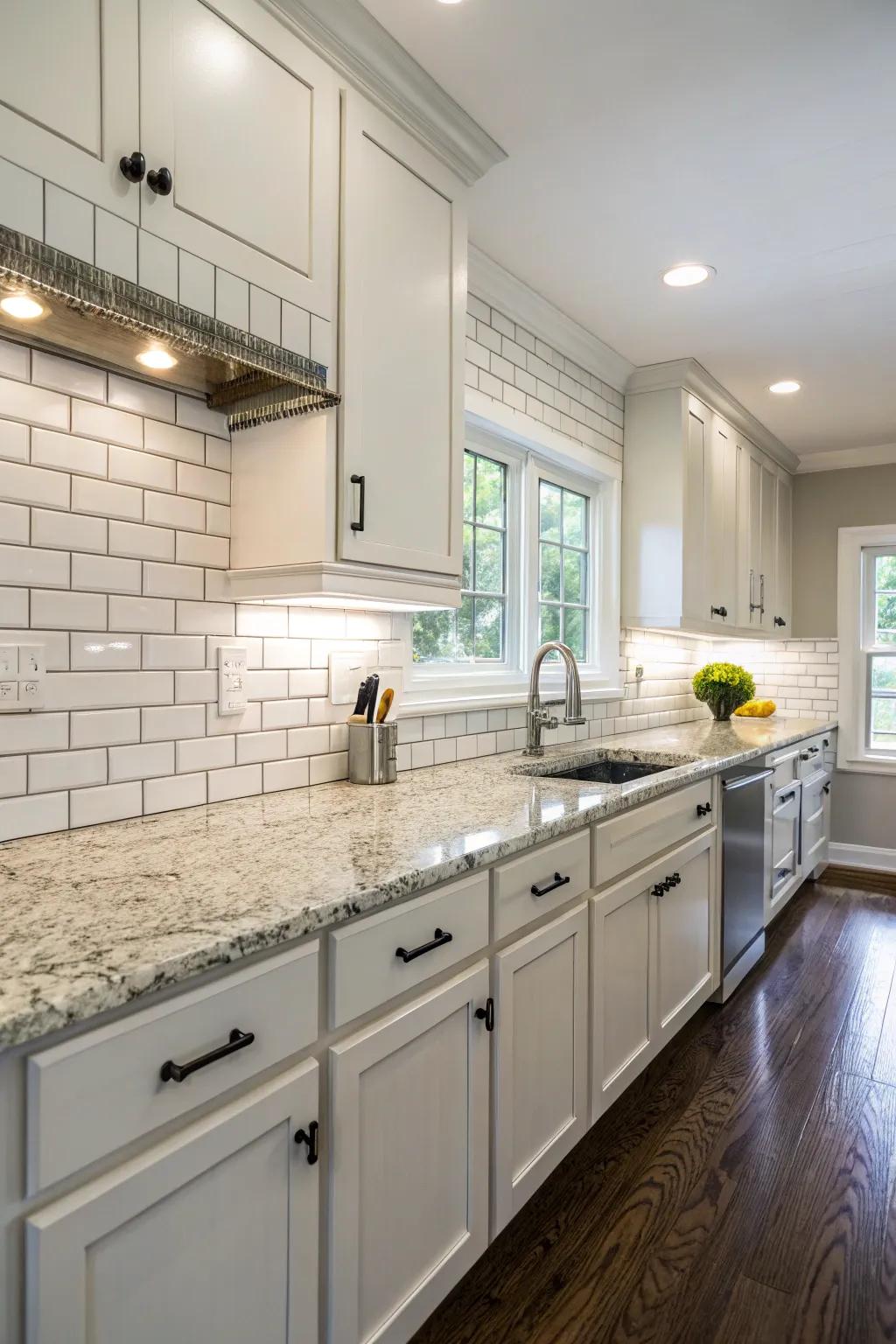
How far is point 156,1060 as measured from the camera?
35.6 inches

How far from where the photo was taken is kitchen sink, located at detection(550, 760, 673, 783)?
2.82m

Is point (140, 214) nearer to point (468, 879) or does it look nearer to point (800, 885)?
point (468, 879)

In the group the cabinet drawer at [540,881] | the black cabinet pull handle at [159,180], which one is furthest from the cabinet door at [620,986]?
the black cabinet pull handle at [159,180]

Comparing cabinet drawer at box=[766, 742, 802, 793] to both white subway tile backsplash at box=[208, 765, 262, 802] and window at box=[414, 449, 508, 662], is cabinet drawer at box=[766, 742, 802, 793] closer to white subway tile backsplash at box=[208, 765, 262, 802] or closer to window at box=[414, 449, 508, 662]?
window at box=[414, 449, 508, 662]

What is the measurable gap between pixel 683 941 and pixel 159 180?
2316 mm

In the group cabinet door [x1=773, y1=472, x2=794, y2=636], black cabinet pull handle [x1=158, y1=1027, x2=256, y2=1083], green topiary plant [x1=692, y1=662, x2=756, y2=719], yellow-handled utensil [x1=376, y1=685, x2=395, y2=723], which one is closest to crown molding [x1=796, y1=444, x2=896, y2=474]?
cabinet door [x1=773, y1=472, x2=794, y2=636]

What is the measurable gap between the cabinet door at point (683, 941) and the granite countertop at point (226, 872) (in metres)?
0.41

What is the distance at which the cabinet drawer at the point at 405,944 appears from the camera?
1.17 metres

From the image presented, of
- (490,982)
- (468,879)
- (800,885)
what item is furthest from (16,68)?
(800,885)

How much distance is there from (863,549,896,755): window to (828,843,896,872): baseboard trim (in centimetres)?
60

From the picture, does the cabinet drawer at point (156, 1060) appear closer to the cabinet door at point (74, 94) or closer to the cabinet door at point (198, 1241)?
the cabinet door at point (198, 1241)

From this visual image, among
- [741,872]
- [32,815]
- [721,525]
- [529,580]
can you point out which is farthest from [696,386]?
[32,815]

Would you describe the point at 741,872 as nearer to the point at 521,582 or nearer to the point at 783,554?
the point at 521,582

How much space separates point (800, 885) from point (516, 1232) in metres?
3.19
